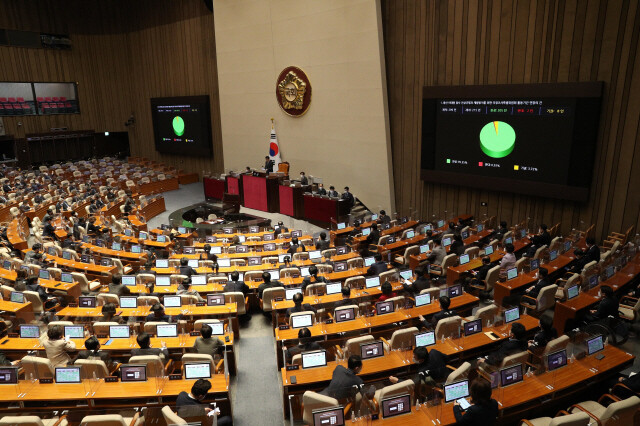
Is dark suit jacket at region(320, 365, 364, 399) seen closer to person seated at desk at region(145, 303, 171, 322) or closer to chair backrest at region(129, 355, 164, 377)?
chair backrest at region(129, 355, 164, 377)

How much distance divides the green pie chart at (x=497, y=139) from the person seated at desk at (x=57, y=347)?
12.6 metres

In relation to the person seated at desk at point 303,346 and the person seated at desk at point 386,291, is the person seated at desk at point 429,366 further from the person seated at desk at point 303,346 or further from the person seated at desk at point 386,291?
the person seated at desk at point 386,291

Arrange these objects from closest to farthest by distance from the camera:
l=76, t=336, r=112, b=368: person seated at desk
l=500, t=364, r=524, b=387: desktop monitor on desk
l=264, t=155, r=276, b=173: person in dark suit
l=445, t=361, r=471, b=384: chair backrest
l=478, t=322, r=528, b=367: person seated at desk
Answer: l=445, t=361, r=471, b=384: chair backrest
l=500, t=364, r=524, b=387: desktop monitor on desk
l=478, t=322, r=528, b=367: person seated at desk
l=76, t=336, r=112, b=368: person seated at desk
l=264, t=155, r=276, b=173: person in dark suit

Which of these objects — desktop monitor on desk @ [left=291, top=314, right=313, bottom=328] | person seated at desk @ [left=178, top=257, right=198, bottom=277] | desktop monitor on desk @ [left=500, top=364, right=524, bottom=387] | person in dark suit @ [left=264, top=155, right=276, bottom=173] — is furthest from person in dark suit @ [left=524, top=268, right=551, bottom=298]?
person in dark suit @ [left=264, top=155, right=276, bottom=173]

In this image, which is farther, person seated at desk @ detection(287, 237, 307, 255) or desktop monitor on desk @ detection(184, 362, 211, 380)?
person seated at desk @ detection(287, 237, 307, 255)

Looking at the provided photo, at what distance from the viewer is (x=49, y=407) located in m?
5.93

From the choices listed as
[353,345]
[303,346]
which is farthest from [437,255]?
[303,346]

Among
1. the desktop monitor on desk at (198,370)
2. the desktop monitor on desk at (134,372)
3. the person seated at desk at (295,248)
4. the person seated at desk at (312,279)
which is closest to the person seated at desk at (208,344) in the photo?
the desktop monitor on desk at (198,370)

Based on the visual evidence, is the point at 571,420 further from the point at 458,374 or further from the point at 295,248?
the point at 295,248

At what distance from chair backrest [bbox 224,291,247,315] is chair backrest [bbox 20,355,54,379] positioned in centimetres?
322

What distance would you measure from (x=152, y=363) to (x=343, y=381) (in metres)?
2.64

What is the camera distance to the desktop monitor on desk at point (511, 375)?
563 centimetres

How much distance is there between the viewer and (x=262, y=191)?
18.9 m

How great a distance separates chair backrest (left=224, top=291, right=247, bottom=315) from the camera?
875cm
